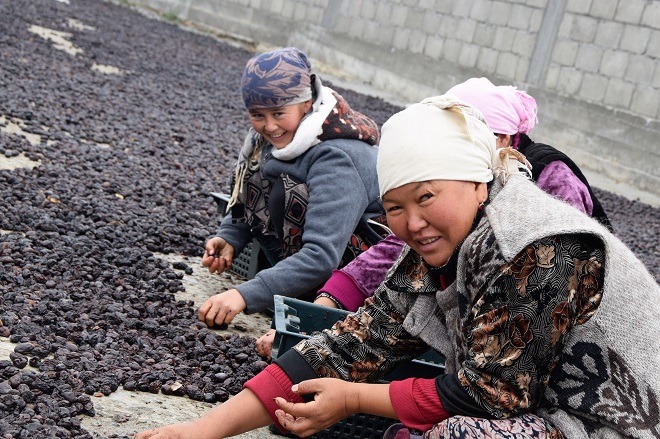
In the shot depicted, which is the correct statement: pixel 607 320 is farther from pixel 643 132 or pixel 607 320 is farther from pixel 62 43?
pixel 62 43

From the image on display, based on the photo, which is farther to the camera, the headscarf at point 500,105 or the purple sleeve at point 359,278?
the headscarf at point 500,105

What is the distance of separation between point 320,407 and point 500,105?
63.9 inches

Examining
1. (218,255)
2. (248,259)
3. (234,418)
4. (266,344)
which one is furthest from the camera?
(248,259)

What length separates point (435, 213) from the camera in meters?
2.18

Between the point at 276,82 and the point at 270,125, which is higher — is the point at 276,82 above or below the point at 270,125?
above

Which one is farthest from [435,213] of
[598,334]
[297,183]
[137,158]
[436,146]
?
[137,158]

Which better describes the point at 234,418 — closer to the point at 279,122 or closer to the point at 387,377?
the point at 387,377

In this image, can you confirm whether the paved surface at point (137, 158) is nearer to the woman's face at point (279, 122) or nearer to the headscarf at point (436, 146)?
the woman's face at point (279, 122)

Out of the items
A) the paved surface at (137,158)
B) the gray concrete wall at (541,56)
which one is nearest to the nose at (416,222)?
the paved surface at (137,158)

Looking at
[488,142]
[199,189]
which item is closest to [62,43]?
[199,189]

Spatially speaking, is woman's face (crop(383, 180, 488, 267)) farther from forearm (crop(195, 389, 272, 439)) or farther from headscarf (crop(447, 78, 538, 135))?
headscarf (crop(447, 78, 538, 135))

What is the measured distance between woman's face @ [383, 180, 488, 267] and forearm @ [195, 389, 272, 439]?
1.99 feet

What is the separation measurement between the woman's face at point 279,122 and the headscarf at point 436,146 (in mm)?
1313

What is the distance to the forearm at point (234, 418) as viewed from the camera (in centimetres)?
234
